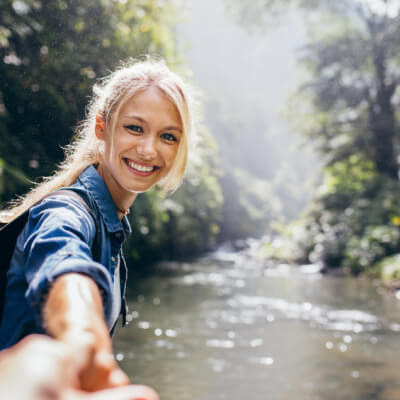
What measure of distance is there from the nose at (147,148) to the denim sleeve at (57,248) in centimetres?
31

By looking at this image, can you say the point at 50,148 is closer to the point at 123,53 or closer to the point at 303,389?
the point at 123,53

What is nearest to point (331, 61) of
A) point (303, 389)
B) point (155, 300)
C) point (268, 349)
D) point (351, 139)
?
point (351, 139)

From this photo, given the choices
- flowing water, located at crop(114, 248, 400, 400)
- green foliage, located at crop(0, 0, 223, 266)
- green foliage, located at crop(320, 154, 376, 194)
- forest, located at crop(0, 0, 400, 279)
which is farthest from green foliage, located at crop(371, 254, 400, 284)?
green foliage, located at crop(0, 0, 223, 266)

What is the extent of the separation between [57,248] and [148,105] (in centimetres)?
62

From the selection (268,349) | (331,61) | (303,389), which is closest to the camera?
(303,389)

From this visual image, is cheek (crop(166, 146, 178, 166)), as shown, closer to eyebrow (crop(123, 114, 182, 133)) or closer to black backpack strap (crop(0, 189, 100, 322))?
eyebrow (crop(123, 114, 182, 133))

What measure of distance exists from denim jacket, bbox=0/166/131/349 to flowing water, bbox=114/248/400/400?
126 inches

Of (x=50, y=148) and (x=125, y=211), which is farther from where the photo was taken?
(x=50, y=148)

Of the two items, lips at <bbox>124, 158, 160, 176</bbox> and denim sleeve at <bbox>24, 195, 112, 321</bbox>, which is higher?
lips at <bbox>124, 158, 160, 176</bbox>

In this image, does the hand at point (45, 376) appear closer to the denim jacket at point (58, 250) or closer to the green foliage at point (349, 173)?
the denim jacket at point (58, 250)

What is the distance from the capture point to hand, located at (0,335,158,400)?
46cm

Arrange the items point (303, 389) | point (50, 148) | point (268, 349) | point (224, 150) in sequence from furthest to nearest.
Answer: point (224, 150) → point (268, 349) → point (303, 389) → point (50, 148)

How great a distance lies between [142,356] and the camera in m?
5.14

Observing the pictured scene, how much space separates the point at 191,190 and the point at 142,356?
14387 millimetres
